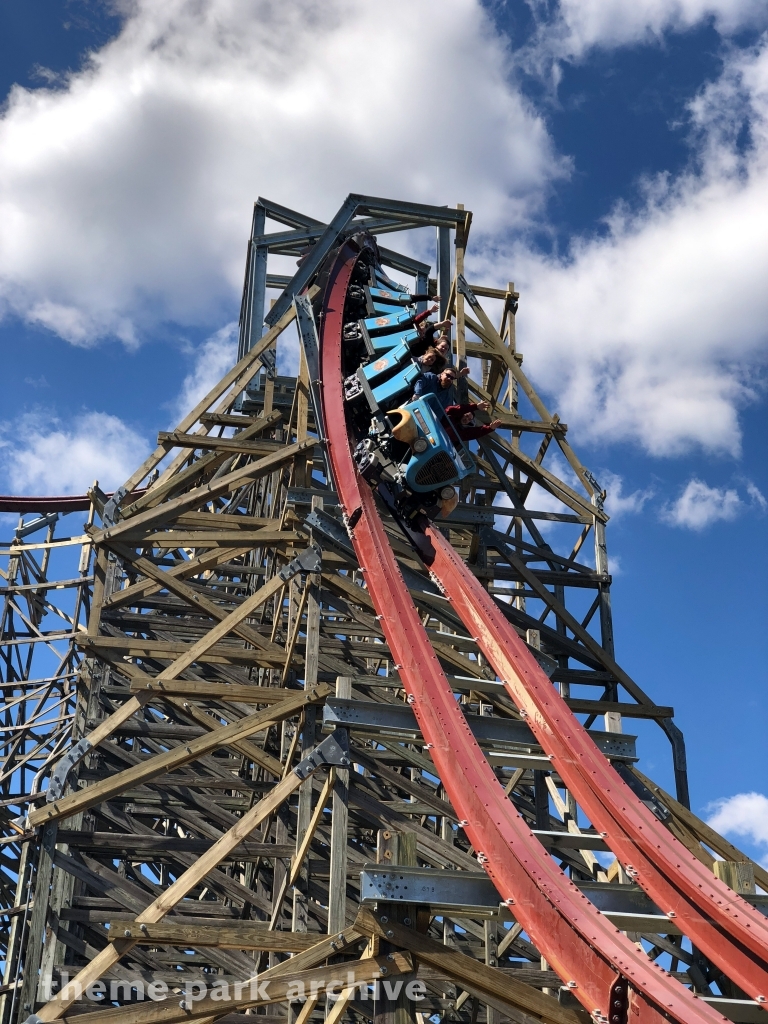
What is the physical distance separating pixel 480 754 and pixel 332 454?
4.50m

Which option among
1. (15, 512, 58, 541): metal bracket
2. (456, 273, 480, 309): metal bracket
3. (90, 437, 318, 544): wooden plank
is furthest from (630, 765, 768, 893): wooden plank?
(15, 512, 58, 541): metal bracket

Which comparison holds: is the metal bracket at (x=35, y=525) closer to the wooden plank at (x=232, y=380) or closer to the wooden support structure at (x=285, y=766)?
the wooden support structure at (x=285, y=766)

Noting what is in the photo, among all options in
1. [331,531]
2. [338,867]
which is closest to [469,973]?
[338,867]

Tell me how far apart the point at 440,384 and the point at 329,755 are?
14.1ft

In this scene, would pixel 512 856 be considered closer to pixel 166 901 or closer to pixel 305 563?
pixel 166 901

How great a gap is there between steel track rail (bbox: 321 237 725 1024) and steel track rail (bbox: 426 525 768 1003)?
22.6 inches

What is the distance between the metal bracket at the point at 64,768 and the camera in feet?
31.4

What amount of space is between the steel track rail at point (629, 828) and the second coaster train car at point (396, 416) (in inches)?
62.3

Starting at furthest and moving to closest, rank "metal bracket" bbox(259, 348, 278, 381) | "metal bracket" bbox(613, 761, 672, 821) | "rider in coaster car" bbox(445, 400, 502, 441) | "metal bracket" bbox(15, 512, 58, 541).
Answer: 1. "metal bracket" bbox(15, 512, 58, 541)
2. "metal bracket" bbox(259, 348, 278, 381)
3. "rider in coaster car" bbox(445, 400, 502, 441)
4. "metal bracket" bbox(613, 761, 672, 821)

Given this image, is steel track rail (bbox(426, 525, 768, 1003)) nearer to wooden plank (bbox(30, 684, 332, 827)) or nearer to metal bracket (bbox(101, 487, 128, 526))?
wooden plank (bbox(30, 684, 332, 827))

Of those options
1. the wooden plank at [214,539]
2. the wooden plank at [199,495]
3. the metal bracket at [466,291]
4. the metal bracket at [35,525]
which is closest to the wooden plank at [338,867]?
the wooden plank at [214,539]

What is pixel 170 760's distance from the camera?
9367 mm

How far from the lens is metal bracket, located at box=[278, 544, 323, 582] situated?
1056 cm

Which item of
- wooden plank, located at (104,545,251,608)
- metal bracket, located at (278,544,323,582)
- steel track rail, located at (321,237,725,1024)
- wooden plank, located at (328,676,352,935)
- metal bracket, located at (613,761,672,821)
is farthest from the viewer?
wooden plank, located at (104,545,251,608)
